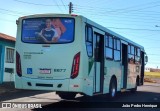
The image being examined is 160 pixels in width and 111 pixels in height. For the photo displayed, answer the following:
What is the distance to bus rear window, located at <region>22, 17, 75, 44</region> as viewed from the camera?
13367mm

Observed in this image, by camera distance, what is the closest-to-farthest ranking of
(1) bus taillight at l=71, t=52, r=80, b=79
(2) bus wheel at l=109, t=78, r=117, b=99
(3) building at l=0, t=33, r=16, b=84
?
(1) bus taillight at l=71, t=52, r=80, b=79 → (2) bus wheel at l=109, t=78, r=117, b=99 → (3) building at l=0, t=33, r=16, b=84

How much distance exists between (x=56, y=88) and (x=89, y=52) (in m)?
1.92

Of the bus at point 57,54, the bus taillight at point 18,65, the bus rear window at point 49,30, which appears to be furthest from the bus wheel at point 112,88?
the bus taillight at point 18,65

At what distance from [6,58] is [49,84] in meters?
16.8

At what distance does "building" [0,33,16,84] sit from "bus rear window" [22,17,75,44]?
47.2 ft

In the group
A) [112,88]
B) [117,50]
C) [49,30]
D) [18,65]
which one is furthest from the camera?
[117,50]

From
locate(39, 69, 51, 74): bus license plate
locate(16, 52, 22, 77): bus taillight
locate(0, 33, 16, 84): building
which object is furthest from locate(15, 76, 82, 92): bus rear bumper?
locate(0, 33, 16, 84): building

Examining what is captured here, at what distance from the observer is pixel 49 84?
1309cm

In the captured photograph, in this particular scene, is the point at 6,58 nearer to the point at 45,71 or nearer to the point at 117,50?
the point at 117,50

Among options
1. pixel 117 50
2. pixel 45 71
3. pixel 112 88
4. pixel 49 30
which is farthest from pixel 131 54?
pixel 45 71

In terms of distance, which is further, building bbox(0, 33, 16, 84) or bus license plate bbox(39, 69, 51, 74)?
building bbox(0, 33, 16, 84)

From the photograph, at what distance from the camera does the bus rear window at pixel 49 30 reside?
13.4 metres

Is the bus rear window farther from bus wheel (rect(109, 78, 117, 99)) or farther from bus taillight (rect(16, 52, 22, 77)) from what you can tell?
bus wheel (rect(109, 78, 117, 99))

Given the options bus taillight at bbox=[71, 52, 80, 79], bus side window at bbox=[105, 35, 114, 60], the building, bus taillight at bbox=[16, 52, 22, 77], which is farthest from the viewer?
the building
